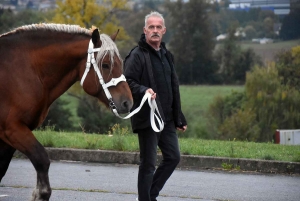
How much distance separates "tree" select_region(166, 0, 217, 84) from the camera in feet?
292

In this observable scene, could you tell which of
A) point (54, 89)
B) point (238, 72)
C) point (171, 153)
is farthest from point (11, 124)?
point (238, 72)

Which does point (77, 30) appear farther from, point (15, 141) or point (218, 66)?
point (218, 66)

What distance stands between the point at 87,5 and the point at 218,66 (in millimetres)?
30022

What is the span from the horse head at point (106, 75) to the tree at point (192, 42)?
81422mm

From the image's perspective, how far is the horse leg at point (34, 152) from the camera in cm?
656

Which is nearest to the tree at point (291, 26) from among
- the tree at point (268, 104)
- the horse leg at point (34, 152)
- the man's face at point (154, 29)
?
the tree at point (268, 104)

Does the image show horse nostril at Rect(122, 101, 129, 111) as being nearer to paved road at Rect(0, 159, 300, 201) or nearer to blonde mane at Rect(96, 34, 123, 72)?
blonde mane at Rect(96, 34, 123, 72)

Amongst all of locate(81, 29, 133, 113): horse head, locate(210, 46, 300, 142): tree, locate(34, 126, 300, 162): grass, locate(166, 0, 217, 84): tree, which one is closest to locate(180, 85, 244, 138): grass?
locate(210, 46, 300, 142): tree

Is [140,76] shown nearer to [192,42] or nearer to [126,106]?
[126,106]

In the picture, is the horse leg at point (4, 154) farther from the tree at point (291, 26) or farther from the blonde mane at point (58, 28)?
the tree at point (291, 26)

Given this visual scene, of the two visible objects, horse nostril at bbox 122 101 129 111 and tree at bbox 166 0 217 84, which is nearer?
horse nostril at bbox 122 101 129 111

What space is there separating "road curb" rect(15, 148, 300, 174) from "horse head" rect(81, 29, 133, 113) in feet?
16.2

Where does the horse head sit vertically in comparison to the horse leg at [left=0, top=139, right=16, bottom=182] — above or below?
above

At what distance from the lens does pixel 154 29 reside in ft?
23.3
